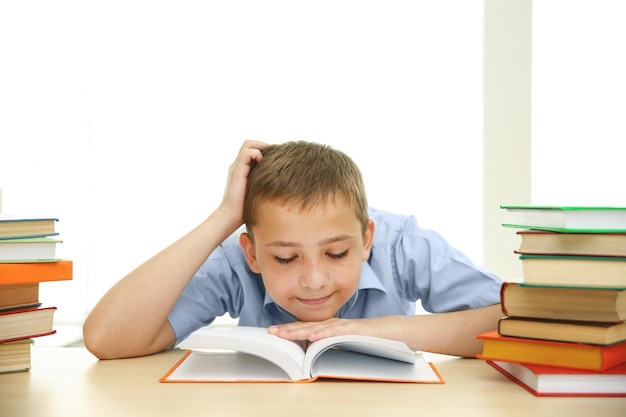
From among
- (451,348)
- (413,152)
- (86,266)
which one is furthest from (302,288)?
(86,266)

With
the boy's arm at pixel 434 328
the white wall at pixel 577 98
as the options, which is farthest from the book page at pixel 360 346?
the white wall at pixel 577 98

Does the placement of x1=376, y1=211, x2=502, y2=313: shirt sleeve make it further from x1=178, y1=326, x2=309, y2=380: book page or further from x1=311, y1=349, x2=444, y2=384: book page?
x1=178, y1=326, x2=309, y2=380: book page

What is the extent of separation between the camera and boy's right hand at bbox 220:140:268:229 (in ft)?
4.72

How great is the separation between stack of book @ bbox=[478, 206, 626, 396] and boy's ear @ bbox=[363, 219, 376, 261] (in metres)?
0.47

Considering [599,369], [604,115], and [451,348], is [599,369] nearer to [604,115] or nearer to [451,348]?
[451,348]

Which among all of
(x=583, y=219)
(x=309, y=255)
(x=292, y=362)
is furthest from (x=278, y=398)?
(x=583, y=219)

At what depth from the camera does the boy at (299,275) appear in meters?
1.29

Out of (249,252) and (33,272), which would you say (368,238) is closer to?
(249,252)

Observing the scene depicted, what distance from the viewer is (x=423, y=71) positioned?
3578 millimetres

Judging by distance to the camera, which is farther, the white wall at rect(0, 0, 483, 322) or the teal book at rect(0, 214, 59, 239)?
the white wall at rect(0, 0, 483, 322)

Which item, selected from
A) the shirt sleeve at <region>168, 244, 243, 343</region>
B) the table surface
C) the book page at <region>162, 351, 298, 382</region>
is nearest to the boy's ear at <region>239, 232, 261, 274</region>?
the shirt sleeve at <region>168, 244, 243, 343</region>

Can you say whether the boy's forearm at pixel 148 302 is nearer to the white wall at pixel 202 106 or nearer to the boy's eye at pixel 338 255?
the boy's eye at pixel 338 255

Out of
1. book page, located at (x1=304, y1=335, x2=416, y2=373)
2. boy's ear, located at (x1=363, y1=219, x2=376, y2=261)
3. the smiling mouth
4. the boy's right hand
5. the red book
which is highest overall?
the boy's right hand

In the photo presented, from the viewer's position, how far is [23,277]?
3.69 feet
